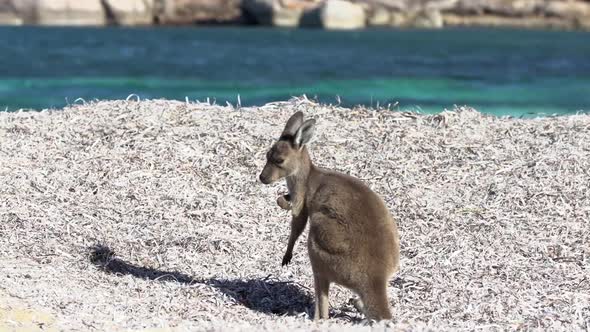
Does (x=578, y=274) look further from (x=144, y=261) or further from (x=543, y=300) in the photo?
(x=144, y=261)

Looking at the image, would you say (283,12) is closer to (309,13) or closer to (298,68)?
(309,13)

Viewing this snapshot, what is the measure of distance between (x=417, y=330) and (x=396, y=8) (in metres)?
70.6

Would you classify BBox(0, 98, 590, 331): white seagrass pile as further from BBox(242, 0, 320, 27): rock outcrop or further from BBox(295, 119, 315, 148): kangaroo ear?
BBox(242, 0, 320, 27): rock outcrop

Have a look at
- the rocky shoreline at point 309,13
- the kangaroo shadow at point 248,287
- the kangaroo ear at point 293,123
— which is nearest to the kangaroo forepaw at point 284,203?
the kangaroo ear at point 293,123

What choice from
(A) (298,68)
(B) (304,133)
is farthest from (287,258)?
(A) (298,68)

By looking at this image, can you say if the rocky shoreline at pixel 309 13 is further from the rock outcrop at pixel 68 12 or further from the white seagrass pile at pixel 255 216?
the white seagrass pile at pixel 255 216

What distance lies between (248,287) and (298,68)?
31.0m

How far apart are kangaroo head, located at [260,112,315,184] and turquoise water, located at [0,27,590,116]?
725cm

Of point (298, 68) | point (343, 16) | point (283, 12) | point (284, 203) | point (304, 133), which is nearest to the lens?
point (304, 133)

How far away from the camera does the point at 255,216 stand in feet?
27.9

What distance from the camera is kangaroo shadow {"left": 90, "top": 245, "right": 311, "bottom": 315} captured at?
702 centimetres

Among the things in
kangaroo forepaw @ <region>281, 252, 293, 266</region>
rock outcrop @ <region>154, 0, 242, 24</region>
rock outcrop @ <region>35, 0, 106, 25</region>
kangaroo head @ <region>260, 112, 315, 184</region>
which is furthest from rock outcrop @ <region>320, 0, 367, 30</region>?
kangaroo head @ <region>260, 112, 315, 184</region>

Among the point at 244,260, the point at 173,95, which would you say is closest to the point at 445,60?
the point at 173,95

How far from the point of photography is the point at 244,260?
778 cm
